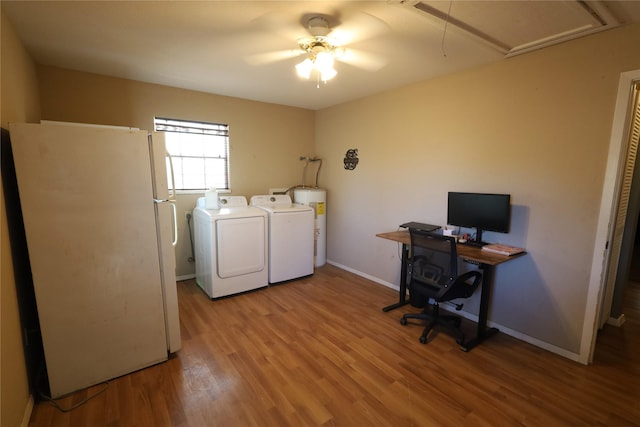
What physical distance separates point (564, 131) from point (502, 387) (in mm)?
1983

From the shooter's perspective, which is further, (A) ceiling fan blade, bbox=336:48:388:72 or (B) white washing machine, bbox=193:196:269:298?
(B) white washing machine, bbox=193:196:269:298

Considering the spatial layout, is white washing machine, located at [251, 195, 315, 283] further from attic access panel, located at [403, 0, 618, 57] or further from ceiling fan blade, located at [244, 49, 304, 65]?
attic access panel, located at [403, 0, 618, 57]

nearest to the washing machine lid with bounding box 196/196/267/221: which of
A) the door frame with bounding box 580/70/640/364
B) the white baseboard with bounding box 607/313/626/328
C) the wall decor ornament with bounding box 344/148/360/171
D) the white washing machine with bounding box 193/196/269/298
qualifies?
the white washing machine with bounding box 193/196/269/298

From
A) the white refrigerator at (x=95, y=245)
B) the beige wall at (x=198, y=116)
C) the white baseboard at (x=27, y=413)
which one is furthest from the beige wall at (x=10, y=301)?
the beige wall at (x=198, y=116)

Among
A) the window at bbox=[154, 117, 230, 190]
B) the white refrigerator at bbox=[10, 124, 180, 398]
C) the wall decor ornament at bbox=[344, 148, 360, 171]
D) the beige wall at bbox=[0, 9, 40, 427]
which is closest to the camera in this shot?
the beige wall at bbox=[0, 9, 40, 427]

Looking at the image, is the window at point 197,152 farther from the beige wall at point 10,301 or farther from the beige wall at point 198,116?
the beige wall at point 10,301

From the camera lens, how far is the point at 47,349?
1865mm

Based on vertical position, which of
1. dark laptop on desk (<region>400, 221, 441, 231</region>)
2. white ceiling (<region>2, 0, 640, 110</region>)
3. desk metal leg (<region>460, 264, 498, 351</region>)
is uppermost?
white ceiling (<region>2, 0, 640, 110</region>)

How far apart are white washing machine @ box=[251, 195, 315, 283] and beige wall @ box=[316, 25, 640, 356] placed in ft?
3.92

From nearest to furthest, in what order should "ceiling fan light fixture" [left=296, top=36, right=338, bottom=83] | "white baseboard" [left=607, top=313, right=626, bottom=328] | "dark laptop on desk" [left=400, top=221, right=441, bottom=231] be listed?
"ceiling fan light fixture" [left=296, top=36, right=338, bottom=83], "white baseboard" [left=607, top=313, right=626, bottom=328], "dark laptop on desk" [left=400, top=221, right=441, bottom=231]

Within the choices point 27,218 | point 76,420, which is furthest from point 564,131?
point 76,420

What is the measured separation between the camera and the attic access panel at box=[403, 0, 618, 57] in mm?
1716

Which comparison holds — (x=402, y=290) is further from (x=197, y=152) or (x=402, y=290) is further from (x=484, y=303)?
(x=197, y=152)

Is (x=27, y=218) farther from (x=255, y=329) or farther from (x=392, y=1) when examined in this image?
(x=392, y=1)
